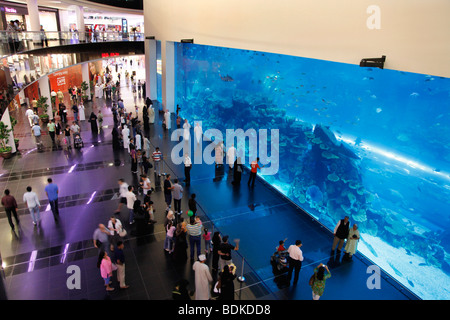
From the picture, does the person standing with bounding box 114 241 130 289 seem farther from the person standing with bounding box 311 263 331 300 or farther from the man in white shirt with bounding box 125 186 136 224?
the person standing with bounding box 311 263 331 300

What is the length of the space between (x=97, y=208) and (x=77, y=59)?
54.2 ft

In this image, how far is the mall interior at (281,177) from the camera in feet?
21.6

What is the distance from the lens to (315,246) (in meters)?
8.69

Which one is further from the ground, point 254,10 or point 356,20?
point 254,10

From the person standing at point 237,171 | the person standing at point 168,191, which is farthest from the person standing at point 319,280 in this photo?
the person standing at point 237,171

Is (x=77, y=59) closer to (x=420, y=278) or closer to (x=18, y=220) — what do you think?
(x=18, y=220)

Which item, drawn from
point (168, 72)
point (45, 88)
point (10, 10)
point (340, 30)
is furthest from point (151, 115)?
point (10, 10)

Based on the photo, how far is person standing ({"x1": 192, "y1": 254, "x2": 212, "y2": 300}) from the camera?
589cm

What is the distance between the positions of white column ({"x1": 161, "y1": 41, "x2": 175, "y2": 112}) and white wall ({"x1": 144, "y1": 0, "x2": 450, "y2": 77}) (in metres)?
7.35

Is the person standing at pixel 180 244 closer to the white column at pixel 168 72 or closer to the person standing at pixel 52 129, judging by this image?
the person standing at pixel 52 129

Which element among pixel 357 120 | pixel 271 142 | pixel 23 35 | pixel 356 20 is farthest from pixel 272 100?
pixel 23 35

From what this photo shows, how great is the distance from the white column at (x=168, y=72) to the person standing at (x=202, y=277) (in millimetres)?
16857

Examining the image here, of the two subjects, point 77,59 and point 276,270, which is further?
point 77,59

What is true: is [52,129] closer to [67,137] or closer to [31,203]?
[67,137]
